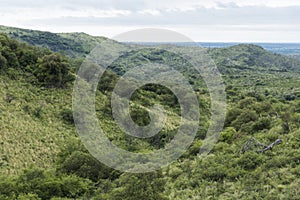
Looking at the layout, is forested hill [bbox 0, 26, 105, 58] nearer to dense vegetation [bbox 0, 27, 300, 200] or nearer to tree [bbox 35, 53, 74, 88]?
tree [bbox 35, 53, 74, 88]

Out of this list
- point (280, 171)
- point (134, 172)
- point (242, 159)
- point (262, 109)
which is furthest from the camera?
point (262, 109)

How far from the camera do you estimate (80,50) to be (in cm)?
17612

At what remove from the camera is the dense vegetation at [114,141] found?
588 inches

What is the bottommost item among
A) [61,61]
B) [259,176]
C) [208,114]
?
[208,114]

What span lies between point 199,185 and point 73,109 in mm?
19718

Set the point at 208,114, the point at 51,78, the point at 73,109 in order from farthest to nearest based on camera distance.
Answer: the point at 208,114, the point at 51,78, the point at 73,109

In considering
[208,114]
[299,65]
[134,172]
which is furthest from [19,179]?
[299,65]

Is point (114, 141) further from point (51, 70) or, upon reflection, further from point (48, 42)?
point (48, 42)

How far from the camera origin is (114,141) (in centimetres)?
2900

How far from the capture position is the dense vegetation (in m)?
14.9

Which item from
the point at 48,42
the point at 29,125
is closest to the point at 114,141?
the point at 29,125

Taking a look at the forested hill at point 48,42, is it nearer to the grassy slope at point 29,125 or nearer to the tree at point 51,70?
the tree at point 51,70

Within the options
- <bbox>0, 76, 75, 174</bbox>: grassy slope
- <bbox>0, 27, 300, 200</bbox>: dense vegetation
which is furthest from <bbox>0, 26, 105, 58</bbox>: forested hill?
<bbox>0, 76, 75, 174</bbox>: grassy slope

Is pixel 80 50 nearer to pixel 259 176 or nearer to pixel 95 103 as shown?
pixel 95 103
